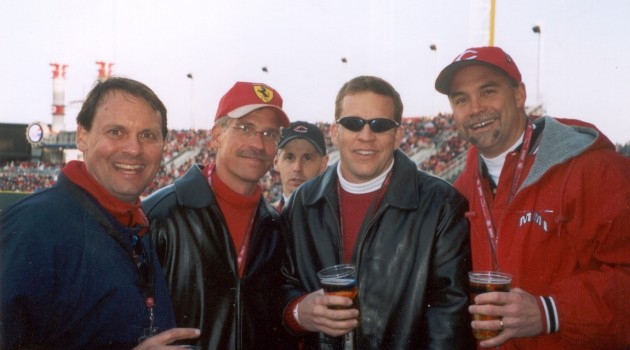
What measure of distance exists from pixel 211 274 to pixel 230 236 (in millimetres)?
256

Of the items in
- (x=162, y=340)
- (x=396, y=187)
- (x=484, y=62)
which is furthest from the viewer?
(x=484, y=62)

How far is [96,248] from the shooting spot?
2111 millimetres

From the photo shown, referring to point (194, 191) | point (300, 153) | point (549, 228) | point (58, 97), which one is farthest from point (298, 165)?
point (58, 97)

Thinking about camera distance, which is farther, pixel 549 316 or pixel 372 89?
pixel 372 89

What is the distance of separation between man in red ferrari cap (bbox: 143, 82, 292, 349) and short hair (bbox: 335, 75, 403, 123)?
0.58 m

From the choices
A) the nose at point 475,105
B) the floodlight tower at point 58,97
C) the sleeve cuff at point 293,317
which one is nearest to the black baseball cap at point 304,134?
the nose at point 475,105

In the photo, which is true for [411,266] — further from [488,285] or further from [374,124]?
[374,124]

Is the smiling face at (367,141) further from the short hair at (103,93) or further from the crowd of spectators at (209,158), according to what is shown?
the crowd of spectators at (209,158)

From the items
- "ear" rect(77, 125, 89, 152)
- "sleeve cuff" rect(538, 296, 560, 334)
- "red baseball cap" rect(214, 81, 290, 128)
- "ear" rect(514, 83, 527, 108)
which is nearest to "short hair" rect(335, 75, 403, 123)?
"red baseball cap" rect(214, 81, 290, 128)

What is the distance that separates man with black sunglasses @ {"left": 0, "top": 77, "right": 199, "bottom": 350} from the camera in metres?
1.89

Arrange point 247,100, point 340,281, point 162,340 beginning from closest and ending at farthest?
point 162,340 < point 340,281 < point 247,100

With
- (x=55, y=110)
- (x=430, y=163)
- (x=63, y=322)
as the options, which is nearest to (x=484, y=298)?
(x=63, y=322)

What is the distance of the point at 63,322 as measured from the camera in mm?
2012

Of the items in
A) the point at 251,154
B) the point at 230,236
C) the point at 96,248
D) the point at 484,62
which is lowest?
the point at 230,236
